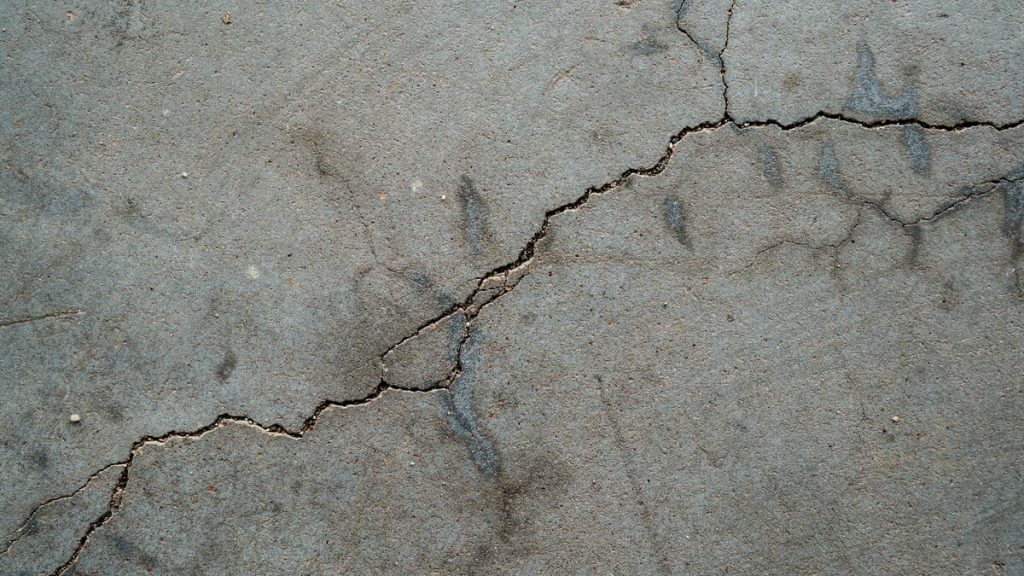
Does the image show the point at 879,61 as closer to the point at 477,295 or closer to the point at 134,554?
the point at 477,295

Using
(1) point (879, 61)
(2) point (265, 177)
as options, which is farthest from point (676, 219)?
(2) point (265, 177)

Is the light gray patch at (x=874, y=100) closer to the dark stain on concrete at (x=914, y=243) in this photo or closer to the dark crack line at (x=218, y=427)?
the dark stain on concrete at (x=914, y=243)

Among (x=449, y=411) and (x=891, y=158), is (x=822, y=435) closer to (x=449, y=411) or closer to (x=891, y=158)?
(x=891, y=158)

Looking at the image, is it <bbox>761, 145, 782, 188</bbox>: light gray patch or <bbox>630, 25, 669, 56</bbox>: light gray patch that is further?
<bbox>630, 25, 669, 56</bbox>: light gray patch

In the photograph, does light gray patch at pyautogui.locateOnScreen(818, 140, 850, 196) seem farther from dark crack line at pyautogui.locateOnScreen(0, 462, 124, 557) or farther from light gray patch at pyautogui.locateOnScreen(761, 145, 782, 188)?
dark crack line at pyautogui.locateOnScreen(0, 462, 124, 557)

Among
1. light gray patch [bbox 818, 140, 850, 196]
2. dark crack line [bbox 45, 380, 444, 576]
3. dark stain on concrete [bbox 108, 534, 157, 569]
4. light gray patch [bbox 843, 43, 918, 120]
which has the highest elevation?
light gray patch [bbox 843, 43, 918, 120]

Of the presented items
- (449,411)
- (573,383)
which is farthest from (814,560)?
(449,411)

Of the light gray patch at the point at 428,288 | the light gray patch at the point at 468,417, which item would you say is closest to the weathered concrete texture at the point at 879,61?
the light gray patch at the point at 428,288

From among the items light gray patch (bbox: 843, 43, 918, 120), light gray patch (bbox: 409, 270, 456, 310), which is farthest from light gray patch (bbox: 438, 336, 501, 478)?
light gray patch (bbox: 843, 43, 918, 120)
